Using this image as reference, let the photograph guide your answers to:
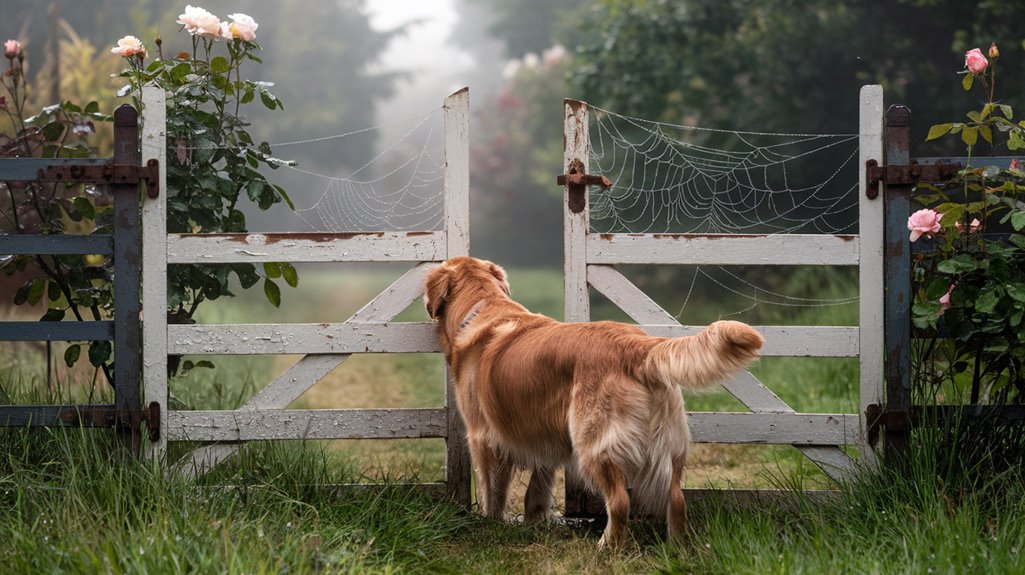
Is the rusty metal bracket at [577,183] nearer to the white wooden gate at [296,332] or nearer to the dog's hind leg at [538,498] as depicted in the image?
the white wooden gate at [296,332]

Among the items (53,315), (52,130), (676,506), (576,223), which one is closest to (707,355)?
(676,506)

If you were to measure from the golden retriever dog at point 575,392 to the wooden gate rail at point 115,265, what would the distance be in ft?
4.30

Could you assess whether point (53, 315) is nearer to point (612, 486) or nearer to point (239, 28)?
point (239, 28)

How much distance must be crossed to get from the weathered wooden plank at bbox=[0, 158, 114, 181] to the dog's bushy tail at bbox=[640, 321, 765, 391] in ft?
8.45

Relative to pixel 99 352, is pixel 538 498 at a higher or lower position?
lower

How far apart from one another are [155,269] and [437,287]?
1256mm

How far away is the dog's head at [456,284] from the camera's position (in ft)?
13.4

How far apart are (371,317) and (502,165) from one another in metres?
25.4

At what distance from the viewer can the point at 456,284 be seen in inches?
162

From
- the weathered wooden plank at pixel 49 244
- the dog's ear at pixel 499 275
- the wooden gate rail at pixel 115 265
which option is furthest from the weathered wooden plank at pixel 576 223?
the weathered wooden plank at pixel 49 244

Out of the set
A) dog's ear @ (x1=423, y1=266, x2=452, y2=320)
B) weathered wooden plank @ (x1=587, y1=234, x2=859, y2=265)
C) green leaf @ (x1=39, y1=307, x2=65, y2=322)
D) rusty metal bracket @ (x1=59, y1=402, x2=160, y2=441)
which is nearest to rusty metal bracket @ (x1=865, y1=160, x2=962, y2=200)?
weathered wooden plank @ (x1=587, y1=234, x2=859, y2=265)

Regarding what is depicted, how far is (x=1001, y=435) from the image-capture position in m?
3.84

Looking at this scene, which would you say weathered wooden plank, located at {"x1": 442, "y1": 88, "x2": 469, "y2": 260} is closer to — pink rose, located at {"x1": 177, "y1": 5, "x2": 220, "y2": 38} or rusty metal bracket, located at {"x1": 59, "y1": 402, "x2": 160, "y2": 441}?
pink rose, located at {"x1": 177, "y1": 5, "x2": 220, "y2": 38}

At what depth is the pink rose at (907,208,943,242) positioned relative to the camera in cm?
387
